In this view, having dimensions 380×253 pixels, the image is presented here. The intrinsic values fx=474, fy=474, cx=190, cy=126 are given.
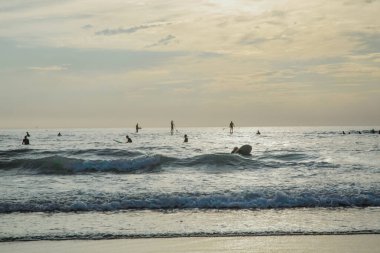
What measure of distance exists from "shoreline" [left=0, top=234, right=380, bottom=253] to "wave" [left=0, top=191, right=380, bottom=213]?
4.25m

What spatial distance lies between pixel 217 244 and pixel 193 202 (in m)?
5.21

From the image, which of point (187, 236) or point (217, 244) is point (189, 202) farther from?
point (217, 244)

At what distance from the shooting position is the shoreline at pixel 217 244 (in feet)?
27.9

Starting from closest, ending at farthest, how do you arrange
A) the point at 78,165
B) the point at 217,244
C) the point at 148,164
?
the point at 217,244, the point at 78,165, the point at 148,164

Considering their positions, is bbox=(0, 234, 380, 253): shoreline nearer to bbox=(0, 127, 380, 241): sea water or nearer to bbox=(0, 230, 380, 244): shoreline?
bbox=(0, 230, 380, 244): shoreline

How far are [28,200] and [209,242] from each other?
298 inches

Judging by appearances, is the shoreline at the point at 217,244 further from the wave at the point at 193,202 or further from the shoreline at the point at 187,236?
the wave at the point at 193,202

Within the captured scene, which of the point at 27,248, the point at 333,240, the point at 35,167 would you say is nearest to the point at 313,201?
the point at 333,240

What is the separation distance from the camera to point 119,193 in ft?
52.5

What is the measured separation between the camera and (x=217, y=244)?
8891 millimetres

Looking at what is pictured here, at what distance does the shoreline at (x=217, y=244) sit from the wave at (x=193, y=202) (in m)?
4.25

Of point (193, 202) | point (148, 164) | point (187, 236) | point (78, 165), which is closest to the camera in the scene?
point (187, 236)

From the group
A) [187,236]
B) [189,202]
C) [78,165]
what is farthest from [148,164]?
[187,236]

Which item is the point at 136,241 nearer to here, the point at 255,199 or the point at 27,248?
the point at 27,248
